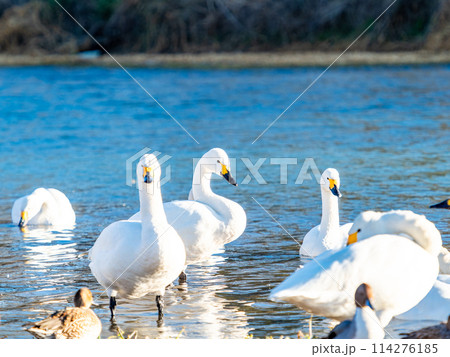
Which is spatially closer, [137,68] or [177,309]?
[177,309]

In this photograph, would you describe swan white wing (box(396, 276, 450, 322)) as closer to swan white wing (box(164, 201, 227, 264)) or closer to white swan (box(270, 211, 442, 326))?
white swan (box(270, 211, 442, 326))

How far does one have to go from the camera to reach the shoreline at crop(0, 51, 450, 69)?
3303 centimetres

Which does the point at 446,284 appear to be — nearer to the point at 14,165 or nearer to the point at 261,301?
the point at 261,301

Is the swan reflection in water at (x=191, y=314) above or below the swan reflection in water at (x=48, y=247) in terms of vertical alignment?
below

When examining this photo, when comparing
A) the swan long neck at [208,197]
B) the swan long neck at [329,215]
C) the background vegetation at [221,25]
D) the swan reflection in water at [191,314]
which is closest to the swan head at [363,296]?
the swan reflection in water at [191,314]

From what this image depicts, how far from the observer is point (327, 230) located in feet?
30.3

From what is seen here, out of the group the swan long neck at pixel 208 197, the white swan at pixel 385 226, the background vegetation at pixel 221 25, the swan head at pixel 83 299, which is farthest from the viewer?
the background vegetation at pixel 221 25

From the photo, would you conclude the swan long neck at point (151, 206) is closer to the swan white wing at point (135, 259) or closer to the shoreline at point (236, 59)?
the swan white wing at point (135, 259)

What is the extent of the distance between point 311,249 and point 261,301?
150 cm

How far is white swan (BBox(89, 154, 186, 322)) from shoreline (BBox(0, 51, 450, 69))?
2646cm

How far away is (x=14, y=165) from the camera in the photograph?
1630 cm

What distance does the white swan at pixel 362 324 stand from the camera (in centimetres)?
546

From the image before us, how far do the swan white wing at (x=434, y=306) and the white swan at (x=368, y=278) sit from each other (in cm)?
44

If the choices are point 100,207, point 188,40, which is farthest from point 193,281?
point 188,40
